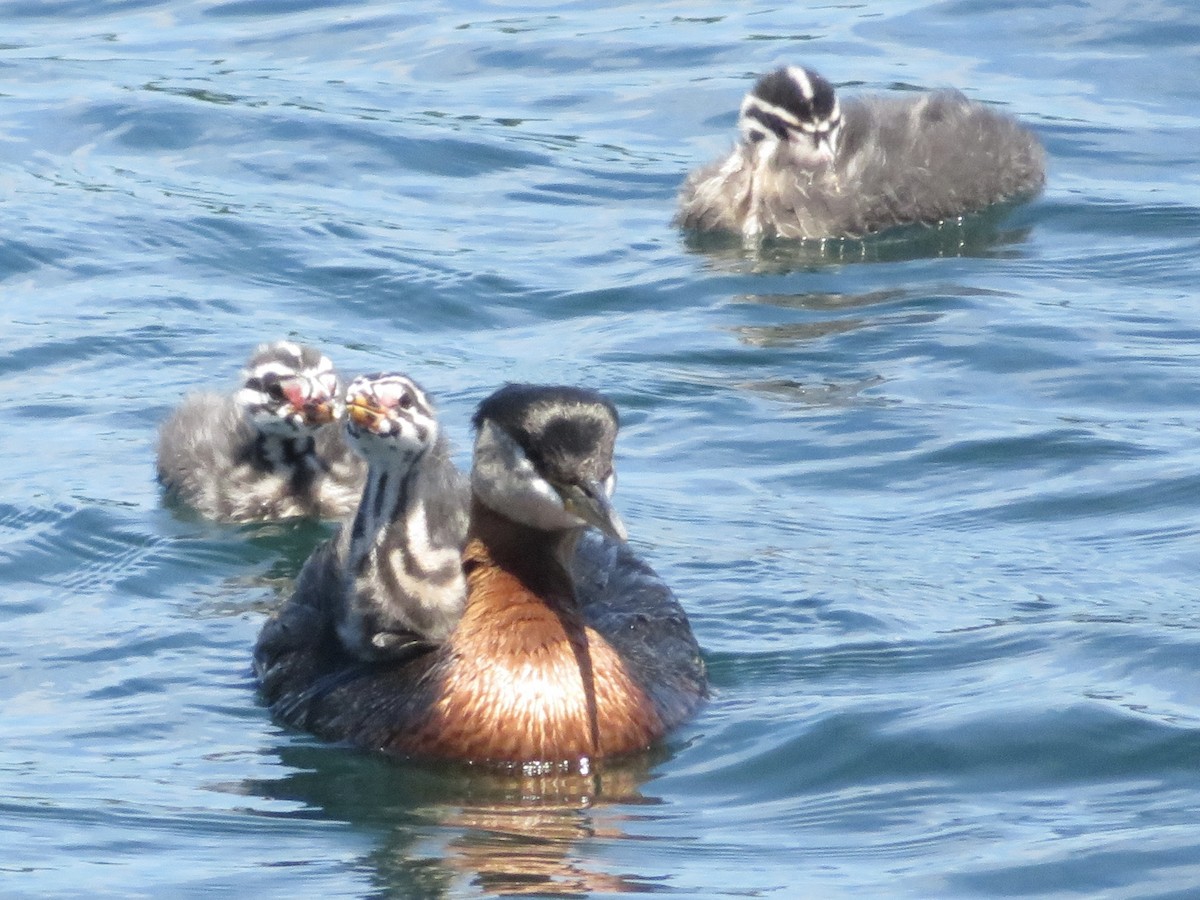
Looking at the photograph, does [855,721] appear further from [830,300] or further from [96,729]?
[830,300]

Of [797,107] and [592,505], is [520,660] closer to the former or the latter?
[592,505]

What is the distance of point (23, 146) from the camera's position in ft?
55.6

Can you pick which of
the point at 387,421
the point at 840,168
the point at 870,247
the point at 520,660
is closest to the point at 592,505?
the point at 520,660

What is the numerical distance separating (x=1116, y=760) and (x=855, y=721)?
883 mm

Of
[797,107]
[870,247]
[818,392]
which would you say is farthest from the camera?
[797,107]

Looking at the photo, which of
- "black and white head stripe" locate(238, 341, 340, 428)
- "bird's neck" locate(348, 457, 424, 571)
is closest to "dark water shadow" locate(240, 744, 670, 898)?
"bird's neck" locate(348, 457, 424, 571)

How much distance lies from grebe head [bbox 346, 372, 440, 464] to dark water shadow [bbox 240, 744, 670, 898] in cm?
105

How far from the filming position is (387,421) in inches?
341

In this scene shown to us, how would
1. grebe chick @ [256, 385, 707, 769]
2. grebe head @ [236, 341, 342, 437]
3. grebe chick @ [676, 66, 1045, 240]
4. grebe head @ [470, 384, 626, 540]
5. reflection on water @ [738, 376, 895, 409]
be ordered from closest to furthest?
1. grebe head @ [470, 384, 626, 540]
2. grebe chick @ [256, 385, 707, 769]
3. grebe head @ [236, 341, 342, 437]
4. reflection on water @ [738, 376, 895, 409]
5. grebe chick @ [676, 66, 1045, 240]

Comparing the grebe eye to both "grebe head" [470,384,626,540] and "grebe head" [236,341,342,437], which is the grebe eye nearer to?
"grebe head" [236,341,342,437]

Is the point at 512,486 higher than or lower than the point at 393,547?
higher

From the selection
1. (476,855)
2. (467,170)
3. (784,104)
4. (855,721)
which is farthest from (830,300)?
(476,855)

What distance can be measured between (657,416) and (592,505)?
4599 millimetres

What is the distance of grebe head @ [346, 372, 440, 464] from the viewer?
8.66 m
